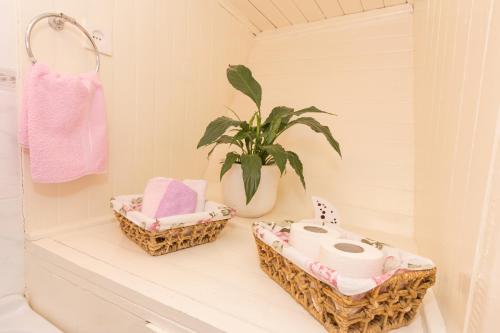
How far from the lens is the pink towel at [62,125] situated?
74 cm

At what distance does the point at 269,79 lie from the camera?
146 centimetres

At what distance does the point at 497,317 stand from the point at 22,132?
97 centimetres

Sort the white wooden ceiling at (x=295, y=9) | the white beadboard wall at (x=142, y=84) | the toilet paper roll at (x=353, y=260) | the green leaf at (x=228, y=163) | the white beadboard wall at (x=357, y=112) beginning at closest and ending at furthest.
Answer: the toilet paper roll at (x=353, y=260) → the white beadboard wall at (x=142, y=84) → the green leaf at (x=228, y=163) → the white beadboard wall at (x=357, y=112) → the white wooden ceiling at (x=295, y=9)

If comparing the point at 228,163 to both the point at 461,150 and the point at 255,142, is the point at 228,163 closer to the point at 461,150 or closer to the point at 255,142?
the point at 255,142

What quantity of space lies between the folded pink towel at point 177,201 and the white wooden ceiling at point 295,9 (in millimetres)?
938

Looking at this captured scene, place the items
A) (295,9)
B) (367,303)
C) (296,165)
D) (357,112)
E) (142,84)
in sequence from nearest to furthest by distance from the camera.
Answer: (367,303) → (296,165) → (142,84) → (357,112) → (295,9)

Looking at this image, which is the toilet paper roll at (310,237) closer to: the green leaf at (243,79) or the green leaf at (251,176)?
the green leaf at (251,176)

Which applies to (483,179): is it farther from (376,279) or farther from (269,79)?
(269,79)

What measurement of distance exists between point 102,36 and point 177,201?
0.58 metres

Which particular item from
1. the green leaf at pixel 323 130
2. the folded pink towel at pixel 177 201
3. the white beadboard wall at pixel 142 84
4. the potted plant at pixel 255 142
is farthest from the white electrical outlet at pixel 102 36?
the green leaf at pixel 323 130

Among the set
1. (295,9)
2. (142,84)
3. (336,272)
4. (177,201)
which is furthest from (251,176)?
(295,9)

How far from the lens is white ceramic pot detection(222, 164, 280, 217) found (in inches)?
40.5

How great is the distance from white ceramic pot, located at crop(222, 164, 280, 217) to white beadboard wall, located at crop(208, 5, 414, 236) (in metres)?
0.15

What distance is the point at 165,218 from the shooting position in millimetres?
727
